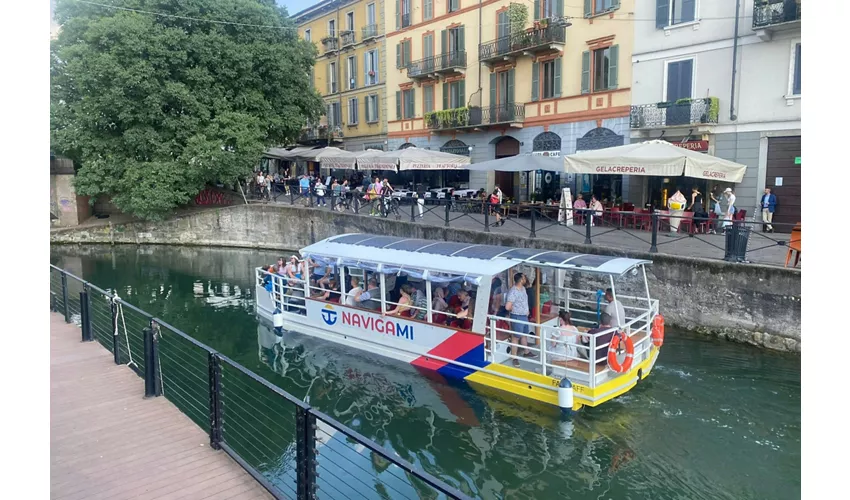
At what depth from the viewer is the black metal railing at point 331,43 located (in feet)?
126

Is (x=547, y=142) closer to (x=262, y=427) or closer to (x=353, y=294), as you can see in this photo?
(x=353, y=294)

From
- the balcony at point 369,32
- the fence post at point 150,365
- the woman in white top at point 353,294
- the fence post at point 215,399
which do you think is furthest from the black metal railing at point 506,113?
the fence post at point 215,399

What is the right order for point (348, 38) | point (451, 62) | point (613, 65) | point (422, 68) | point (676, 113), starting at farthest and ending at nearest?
point (348, 38), point (422, 68), point (451, 62), point (613, 65), point (676, 113)

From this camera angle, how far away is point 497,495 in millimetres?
8219

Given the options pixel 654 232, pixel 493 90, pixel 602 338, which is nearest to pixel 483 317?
pixel 602 338

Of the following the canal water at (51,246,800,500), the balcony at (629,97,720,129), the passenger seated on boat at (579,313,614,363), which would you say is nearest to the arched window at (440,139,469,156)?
the balcony at (629,97,720,129)

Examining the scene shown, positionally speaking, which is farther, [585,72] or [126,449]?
[585,72]

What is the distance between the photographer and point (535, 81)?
87.5 feet

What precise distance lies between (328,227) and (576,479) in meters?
19.4

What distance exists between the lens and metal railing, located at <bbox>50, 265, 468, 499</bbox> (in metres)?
4.99

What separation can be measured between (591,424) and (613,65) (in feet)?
56.1
